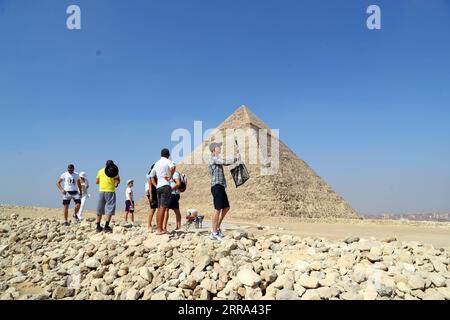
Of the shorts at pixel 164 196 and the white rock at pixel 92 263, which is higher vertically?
the shorts at pixel 164 196

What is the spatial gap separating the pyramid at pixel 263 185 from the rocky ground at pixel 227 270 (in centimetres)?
2733

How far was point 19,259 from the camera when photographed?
297 inches

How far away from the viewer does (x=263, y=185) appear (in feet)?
138

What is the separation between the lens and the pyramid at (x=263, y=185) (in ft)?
129

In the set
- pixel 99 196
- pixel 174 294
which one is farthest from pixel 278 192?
pixel 174 294

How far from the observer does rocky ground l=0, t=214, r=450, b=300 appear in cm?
436

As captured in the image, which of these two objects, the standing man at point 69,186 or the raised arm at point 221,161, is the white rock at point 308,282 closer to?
the raised arm at point 221,161

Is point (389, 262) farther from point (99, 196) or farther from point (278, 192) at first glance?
point (278, 192)

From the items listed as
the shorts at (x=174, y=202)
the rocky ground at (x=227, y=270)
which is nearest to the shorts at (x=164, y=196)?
the rocky ground at (x=227, y=270)

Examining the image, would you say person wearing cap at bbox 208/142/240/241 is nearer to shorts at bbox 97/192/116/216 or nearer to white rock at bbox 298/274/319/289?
Answer: white rock at bbox 298/274/319/289

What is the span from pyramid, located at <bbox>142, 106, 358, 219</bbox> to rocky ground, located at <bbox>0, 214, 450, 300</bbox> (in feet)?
89.7

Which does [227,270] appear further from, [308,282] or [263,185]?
[263,185]

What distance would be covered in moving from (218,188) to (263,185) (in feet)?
119
